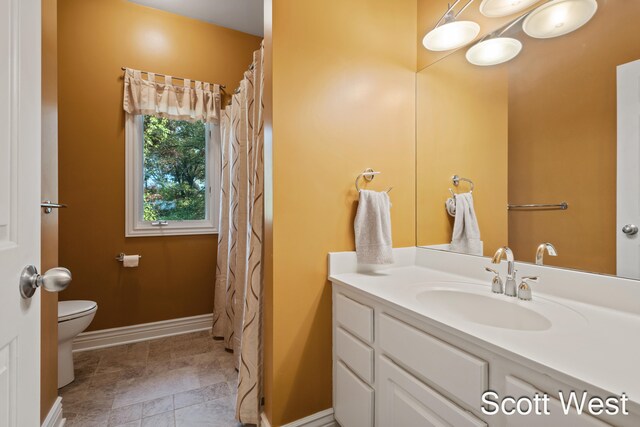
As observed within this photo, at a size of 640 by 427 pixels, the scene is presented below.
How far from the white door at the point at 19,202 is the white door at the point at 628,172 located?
5.18 ft

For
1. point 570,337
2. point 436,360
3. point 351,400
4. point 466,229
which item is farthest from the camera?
point 466,229

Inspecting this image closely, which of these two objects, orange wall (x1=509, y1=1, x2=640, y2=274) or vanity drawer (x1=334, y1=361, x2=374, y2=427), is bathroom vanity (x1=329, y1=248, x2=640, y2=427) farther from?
orange wall (x1=509, y1=1, x2=640, y2=274)

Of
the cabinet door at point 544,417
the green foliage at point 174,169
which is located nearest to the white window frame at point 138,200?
the green foliage at point 174,169

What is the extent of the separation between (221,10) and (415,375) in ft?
9.68

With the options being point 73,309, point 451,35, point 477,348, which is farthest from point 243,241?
point 451,35

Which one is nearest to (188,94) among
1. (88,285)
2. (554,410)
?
(88,285)

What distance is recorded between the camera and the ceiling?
8.00 ft

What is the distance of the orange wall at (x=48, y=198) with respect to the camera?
1296 millimetres

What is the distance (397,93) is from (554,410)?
149 centimetres

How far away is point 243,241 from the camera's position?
2033 mm

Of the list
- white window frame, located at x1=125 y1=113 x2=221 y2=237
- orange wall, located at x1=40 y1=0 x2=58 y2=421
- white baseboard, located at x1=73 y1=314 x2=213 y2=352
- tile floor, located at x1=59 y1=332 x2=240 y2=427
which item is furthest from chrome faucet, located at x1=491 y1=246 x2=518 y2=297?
white baseboard, located at x1=73 y1=314 x2=213 y2=352

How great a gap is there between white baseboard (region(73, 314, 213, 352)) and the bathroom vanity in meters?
1.71

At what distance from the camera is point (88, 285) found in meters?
2.34

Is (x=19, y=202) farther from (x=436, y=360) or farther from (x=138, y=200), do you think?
(x=138, y=200)
